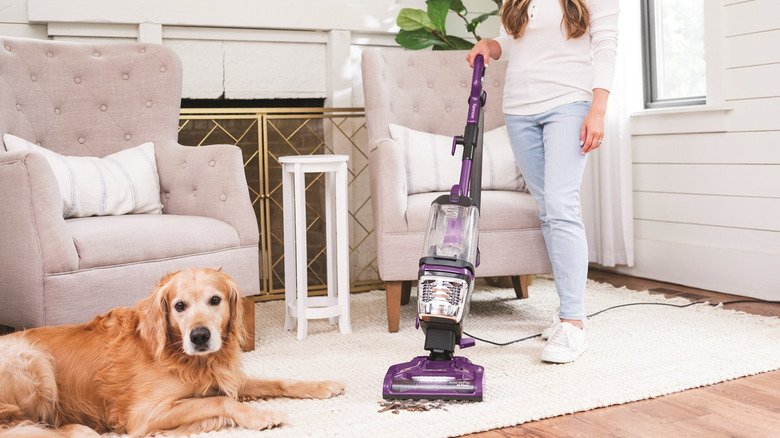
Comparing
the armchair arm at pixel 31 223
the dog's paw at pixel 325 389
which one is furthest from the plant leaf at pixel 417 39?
the dog's paw at pixel 325 389

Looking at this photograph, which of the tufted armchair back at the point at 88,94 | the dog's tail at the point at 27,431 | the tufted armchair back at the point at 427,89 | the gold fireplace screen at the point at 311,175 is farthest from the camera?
the gold fireplace screen at the point at 311,175

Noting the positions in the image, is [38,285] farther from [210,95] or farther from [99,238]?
[210,95]

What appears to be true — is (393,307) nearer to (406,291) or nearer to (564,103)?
(406,291)

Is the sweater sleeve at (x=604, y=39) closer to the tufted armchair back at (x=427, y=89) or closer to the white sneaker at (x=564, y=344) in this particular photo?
the white sneaker at (x=564, y=344)

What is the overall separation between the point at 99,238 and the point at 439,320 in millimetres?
1021

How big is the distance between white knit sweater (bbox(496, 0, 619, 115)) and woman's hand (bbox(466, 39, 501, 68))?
0.35 feet

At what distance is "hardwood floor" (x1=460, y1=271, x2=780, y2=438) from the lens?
168 cm

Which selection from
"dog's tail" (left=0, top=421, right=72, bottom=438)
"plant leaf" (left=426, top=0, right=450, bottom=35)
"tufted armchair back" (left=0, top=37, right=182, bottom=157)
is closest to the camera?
"dog's tail" (left=0, top=421, right=72, bottom=438)

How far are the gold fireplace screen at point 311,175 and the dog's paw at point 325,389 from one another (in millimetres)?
1684

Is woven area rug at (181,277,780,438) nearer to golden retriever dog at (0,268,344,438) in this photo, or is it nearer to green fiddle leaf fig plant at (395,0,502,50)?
golden retriever dog at (0,268,344,438)

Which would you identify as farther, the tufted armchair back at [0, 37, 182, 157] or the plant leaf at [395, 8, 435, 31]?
the plant leaf at [395, 8, 435, 31]

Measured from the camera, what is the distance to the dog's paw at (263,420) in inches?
66.9

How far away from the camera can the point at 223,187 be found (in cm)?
260

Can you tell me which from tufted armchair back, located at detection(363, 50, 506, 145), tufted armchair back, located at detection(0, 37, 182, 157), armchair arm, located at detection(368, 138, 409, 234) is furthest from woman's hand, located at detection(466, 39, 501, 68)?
tufted armchair back, located at detection(0, 37, 182, 157)
